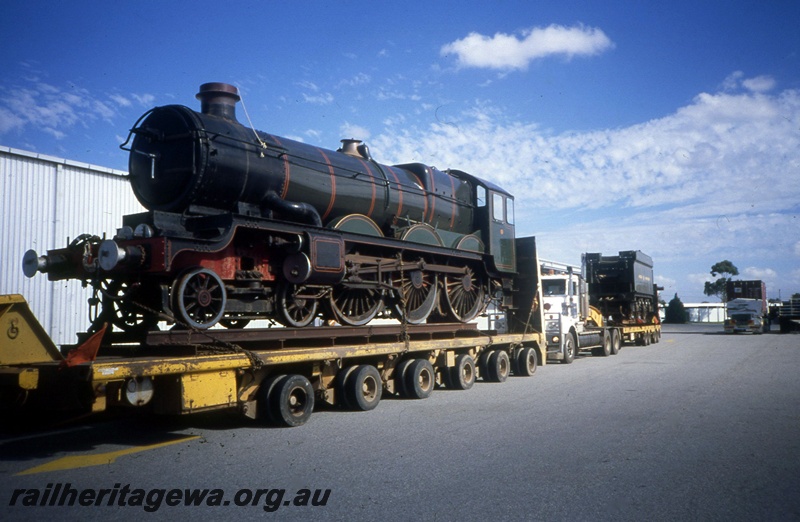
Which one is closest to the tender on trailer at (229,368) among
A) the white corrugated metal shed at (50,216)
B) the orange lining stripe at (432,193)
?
the orange lining stripe at (432,193)

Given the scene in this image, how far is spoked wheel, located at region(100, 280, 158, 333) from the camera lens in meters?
7.61

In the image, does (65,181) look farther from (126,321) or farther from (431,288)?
(431,288)

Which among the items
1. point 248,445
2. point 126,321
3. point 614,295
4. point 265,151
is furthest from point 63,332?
point 614,295

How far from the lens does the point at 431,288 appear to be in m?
11.5

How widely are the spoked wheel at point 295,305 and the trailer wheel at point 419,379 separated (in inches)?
84.4

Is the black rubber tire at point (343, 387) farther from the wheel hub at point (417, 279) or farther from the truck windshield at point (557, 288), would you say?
the truck windshield at point (557, 288)

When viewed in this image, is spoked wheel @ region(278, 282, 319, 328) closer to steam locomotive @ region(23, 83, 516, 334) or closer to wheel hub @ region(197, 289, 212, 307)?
steam locomotive @ region(23, 83, 516, 334)

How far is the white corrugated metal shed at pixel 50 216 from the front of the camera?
41.2ft

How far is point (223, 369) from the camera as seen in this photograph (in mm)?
6727

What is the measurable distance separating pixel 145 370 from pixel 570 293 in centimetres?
1540

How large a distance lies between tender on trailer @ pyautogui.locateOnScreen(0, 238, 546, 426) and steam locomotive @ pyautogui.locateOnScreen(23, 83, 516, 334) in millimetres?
391

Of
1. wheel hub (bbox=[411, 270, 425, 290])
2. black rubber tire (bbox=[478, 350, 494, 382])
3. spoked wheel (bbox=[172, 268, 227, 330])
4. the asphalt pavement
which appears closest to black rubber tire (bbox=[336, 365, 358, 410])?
the asphalt pavement

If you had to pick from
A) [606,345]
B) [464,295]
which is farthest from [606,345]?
[464,295]

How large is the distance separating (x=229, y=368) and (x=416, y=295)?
5.04m
